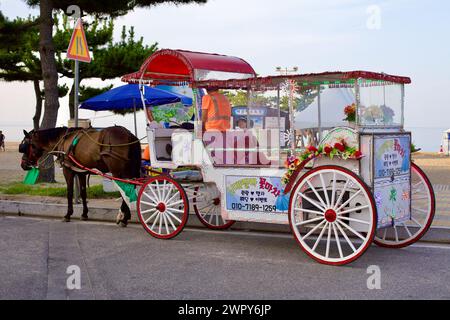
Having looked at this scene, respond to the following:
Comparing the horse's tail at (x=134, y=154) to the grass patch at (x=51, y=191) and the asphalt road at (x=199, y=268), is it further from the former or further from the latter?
the grass patch at (x=51, y=191)

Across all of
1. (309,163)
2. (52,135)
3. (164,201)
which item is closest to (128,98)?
(52,135)

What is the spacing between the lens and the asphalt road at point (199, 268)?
574cm

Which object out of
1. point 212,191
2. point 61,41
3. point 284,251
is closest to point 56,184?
point 212,191

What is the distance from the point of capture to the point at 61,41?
91.9 ft

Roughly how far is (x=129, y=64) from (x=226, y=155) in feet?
58.1

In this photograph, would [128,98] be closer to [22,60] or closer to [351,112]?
[351,112]

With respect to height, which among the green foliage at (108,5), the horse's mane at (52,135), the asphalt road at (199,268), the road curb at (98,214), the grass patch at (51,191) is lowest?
the asphalt road at (199,268)

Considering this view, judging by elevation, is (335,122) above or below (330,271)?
above

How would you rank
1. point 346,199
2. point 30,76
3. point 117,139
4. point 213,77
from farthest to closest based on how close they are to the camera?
point 30,76 → point 117,139 → point 213,77 → point 346,199

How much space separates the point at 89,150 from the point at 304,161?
159 inches

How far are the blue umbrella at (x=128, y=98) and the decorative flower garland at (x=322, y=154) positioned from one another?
659 cm

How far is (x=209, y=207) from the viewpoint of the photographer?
31.3ft

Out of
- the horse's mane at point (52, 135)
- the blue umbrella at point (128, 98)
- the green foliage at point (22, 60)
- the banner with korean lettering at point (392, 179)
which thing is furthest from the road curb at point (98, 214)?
the green foliage at point (22, 60)

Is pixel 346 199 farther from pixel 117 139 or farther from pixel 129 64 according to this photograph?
pixel 129 64
